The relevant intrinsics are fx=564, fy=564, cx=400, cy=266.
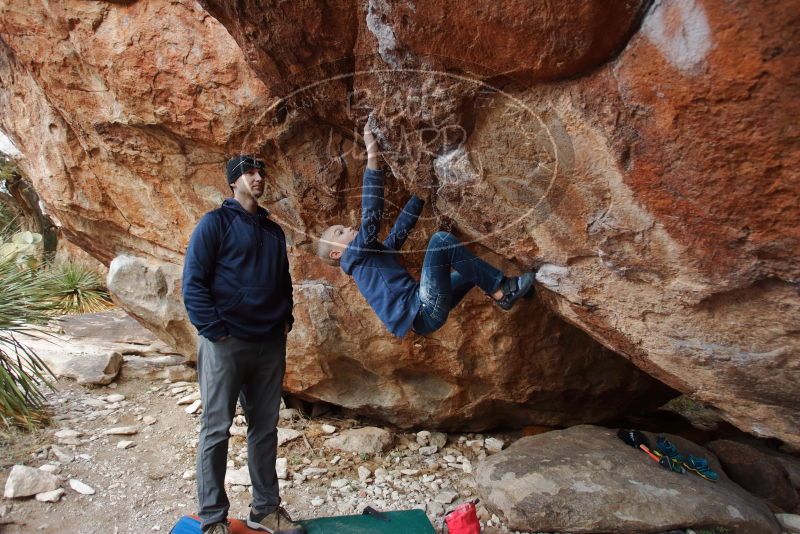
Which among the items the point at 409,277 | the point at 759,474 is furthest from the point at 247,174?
the point at 759,474

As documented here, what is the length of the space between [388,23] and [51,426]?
13.9 ft

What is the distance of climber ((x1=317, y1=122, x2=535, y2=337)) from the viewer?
2.96 metres

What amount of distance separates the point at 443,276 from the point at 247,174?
3.83ft

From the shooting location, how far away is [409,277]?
124 inches

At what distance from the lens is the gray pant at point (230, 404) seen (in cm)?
283

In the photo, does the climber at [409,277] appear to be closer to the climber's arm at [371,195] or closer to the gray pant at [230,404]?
the climber's arm at [371,195]

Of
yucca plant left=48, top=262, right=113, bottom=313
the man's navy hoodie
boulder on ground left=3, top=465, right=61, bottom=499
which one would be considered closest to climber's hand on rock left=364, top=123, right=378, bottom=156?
the man's navy hoodie

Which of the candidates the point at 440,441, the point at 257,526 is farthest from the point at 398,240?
the point at 440,441

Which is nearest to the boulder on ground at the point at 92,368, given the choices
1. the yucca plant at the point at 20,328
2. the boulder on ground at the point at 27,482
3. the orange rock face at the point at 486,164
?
the yucca plant at the point at 20,328

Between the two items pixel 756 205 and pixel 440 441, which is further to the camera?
pixel 440 441

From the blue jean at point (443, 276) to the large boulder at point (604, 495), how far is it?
119 centimetres

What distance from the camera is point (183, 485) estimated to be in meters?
3.90

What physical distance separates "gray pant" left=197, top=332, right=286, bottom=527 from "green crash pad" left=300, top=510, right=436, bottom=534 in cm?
47

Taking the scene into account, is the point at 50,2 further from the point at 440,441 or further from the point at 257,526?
the point at 440,441
